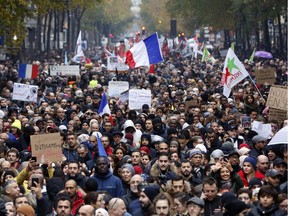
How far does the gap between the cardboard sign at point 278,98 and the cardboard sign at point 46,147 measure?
18.5 feet

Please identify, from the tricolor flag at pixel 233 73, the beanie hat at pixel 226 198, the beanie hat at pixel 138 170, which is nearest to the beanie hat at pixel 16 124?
the beanie hat at pixel 138 170

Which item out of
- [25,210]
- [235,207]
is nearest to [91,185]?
[25,210]

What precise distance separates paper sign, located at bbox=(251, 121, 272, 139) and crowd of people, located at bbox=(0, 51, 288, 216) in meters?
0.11

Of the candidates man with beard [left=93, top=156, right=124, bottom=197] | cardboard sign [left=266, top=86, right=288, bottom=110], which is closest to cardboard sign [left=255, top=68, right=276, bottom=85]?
cardboard sign [left=266, top=86, right=288, bottom=110]

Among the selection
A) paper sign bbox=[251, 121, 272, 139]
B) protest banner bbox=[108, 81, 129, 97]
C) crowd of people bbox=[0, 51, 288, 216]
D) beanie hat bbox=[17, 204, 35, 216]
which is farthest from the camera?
protest banner bbox=[108, 81, 129, 97]

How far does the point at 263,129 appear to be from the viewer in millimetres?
19562

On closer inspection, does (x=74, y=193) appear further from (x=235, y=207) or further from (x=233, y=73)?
(x=233, y=73)

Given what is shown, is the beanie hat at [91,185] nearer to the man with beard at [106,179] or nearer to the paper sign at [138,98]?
the man with beard at [106,179]

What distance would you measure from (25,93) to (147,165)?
1263cm

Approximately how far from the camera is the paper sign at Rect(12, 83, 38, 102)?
91.8ft

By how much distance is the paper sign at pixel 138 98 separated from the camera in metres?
25.8

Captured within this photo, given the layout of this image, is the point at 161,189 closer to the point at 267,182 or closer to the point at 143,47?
the point at 267,182

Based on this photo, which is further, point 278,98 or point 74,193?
point 278,98

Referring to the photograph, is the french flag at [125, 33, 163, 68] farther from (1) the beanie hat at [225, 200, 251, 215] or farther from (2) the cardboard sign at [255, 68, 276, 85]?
(1) the beanie hat at [225, 200, 251, 215]
